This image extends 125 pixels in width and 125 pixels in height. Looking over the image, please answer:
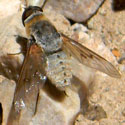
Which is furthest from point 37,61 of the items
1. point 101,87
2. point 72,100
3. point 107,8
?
point 107,8

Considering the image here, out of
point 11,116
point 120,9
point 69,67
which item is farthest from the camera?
point 120,9

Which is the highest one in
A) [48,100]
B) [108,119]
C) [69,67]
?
[69,67]

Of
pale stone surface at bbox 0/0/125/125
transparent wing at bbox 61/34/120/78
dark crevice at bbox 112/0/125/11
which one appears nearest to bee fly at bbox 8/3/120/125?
transparent wing at bbox 61/34/120/78

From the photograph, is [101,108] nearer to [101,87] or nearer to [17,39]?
[101,87]

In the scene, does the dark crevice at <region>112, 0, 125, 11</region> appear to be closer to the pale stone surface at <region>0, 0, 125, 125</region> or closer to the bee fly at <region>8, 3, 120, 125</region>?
the pale stone surface at <region>0, 0, 125, 125</region>

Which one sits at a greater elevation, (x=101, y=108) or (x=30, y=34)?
(x=30, y=34)

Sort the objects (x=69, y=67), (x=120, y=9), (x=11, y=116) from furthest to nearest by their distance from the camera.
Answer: (x=120, y=9) < (x=69, y=67) < (x=11, y=116)

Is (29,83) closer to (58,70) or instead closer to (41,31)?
Answer: (58,70)

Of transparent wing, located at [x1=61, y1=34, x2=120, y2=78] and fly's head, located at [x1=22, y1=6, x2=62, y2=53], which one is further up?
fly's head, located at [x1=22, y1=6, x2=62, y2=53]

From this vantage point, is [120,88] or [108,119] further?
[120,88]
